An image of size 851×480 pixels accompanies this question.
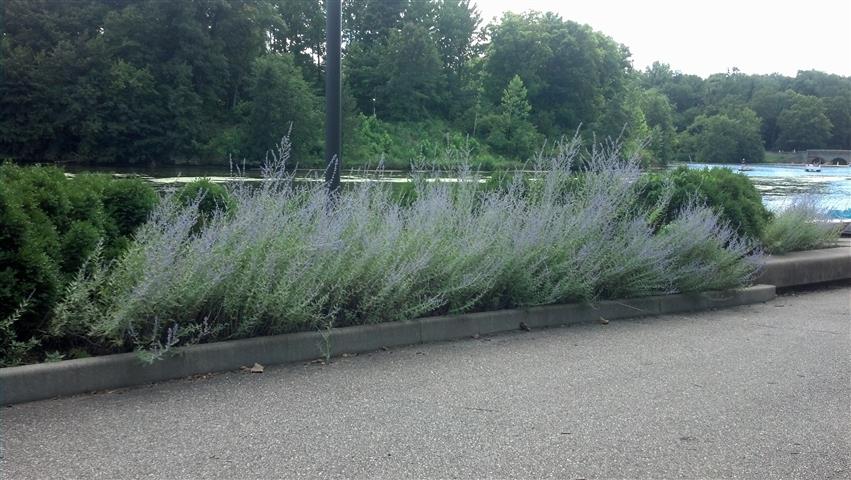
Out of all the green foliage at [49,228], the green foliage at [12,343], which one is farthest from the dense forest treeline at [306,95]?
the green foliage at [12,343]

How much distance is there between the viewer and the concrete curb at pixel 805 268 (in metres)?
9.95

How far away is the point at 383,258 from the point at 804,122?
233ft

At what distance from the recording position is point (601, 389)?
5176 millimetres

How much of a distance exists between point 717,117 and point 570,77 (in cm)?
1702

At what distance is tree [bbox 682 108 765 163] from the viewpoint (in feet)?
193

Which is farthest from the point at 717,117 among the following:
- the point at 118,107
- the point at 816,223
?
the point at 816,223

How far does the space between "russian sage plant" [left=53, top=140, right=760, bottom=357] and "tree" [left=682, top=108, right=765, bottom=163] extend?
2061 inches

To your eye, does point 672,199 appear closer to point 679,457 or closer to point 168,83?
point 679,457

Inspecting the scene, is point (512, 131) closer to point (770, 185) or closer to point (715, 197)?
point (770, 185)

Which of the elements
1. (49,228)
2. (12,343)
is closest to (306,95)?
(49,228)

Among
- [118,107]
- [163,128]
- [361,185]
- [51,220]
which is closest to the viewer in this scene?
[51,220]

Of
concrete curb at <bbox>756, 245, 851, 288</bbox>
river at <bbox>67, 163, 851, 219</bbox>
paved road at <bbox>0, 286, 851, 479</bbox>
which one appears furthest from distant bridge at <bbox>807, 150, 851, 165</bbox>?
paved road at <bbox>0, 286, 851, 479</bbox>

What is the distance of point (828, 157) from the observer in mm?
75625

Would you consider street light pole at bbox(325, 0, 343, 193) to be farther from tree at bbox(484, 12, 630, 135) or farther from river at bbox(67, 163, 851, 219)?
tree at bbox(484, 12, 630, 135)
